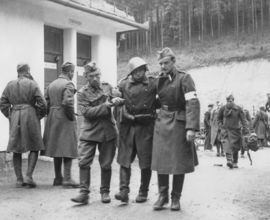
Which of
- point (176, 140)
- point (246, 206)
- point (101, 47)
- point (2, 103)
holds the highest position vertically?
point (101, 47)

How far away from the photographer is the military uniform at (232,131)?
12.9m

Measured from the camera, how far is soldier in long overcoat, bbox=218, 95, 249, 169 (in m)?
12.9

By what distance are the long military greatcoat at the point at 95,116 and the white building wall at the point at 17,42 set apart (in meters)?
5.84

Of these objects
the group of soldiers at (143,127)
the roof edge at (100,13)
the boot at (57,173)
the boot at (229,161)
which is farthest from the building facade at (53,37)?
the group of soldiers at (143,127)

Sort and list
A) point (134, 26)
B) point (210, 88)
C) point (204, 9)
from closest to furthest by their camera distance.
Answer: point (134, 26) → point (210, 88) → point (204, 9)

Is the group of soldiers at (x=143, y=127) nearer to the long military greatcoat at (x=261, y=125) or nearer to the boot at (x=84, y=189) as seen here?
the boot at (x=84, y=189)

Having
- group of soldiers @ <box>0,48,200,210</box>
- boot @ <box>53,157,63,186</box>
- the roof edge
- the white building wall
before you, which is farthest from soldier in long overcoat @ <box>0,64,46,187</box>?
the roof edge

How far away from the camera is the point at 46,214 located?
6703 mm

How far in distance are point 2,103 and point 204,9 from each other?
188ft

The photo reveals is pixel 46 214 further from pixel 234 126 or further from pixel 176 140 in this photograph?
pixel 234 126

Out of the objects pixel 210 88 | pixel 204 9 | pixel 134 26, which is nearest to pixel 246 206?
pixel 134 26

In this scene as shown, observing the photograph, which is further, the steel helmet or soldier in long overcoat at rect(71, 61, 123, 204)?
soldier in long overcoat at rect(71, 61, 123, 204)

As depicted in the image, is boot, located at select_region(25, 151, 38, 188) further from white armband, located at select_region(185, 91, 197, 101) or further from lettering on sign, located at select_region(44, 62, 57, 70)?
lettering on sign, located at select_region(44, 62, 57, 70)

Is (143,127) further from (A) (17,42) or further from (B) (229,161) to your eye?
(A) (17,42)
